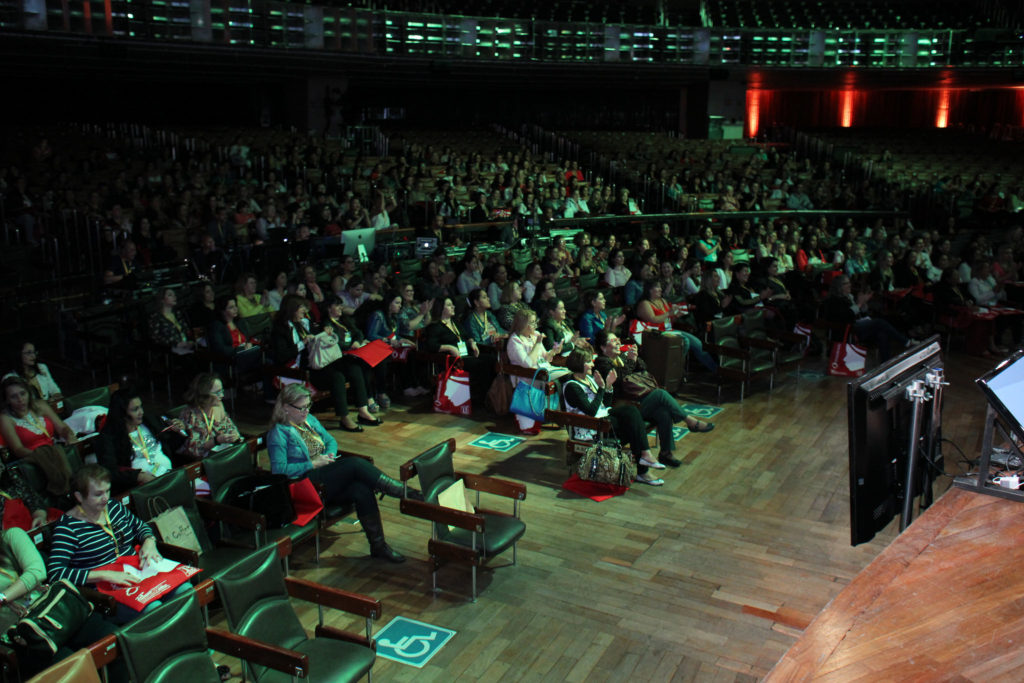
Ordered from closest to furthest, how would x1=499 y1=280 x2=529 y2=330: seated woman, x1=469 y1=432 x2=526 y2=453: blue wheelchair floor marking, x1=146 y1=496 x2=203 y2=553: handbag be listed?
1. x1=146 y1=496 x2=203 y2=553: handbag
2. x1=469 y1=432 x2=526 y2=453: blue wheelchair floor marking
3. x1=499 y1=280 x2=529 y2=330: seated woman

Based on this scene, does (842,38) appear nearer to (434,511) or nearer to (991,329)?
(991,329)

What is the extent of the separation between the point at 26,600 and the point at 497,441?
399 centimetres

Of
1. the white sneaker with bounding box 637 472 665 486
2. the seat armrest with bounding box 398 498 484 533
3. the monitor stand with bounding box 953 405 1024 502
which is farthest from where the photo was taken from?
the white sneaker with bounding box 637 472 665 486

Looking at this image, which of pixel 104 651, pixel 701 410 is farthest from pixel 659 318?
pixel 104 651

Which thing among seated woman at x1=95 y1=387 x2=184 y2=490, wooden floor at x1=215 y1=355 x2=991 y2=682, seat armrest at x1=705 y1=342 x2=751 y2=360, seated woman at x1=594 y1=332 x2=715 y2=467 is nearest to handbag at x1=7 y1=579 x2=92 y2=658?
wooden floor at x1=215 y1=355 x2=991 y2=682

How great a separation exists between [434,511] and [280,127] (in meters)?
15.2

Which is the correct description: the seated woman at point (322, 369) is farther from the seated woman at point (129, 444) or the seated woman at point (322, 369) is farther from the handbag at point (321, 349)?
the seated woman at point (129, 444)

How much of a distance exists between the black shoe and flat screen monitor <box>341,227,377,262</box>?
16.3 feet

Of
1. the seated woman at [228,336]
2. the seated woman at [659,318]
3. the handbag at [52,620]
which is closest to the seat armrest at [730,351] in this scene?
the seated woman at [659,318]

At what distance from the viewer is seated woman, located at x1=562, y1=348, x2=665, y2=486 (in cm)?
646

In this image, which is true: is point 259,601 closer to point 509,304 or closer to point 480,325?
point 480,325

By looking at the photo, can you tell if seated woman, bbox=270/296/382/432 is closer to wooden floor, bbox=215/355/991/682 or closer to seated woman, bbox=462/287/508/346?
wooden floor, bbox=215/355/991/682

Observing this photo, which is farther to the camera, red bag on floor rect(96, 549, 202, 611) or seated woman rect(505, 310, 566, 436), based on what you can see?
seated woman rect(505, 310, 566, 436)

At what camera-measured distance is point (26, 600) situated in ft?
12.4
